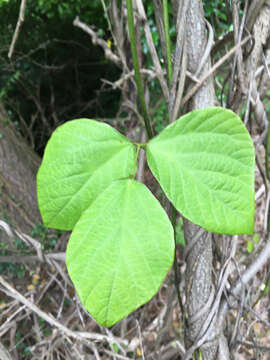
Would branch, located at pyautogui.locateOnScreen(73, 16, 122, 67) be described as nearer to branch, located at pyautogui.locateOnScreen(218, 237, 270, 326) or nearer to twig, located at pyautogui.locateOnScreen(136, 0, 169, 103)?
twig, located at pyautogui.locateOnScreen(136, 0, 169, 103)

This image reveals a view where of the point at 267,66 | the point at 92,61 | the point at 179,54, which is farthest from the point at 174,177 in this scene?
the point at 92,61

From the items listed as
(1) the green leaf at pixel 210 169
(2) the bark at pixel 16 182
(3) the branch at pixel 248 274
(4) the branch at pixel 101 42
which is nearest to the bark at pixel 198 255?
(3) the branch at pixel 248 274

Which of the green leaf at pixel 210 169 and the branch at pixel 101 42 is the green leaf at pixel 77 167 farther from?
the branch at pixel 101 42

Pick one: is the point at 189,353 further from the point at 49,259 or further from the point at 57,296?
the point at 57,296

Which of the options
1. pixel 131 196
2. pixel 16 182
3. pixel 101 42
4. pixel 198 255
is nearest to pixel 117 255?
pixel 131 196

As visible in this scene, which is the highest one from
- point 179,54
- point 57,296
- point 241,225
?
point 179,54

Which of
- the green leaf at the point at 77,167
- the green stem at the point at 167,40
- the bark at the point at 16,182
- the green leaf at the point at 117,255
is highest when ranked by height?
the green stem at the point at 167,40
